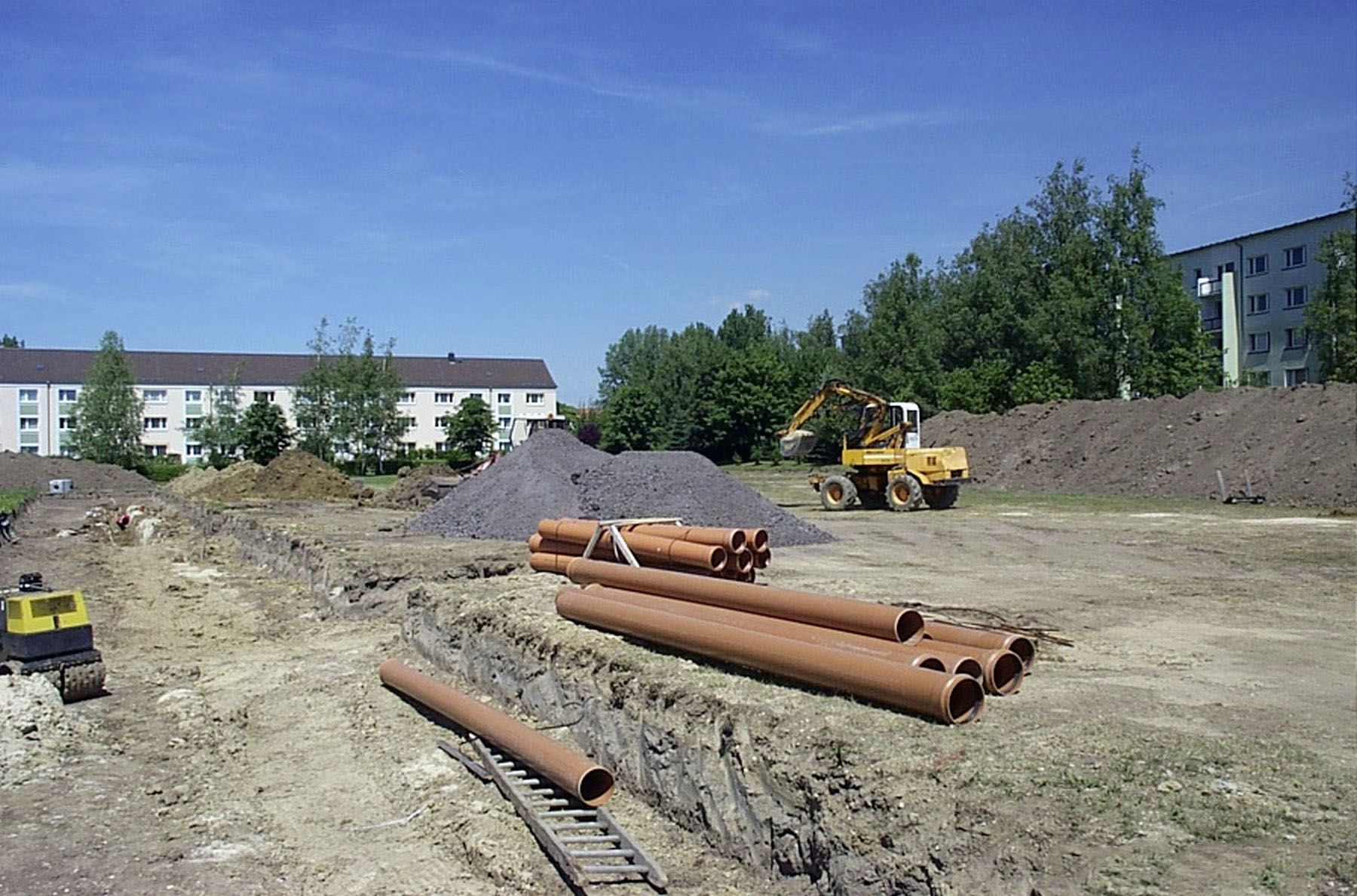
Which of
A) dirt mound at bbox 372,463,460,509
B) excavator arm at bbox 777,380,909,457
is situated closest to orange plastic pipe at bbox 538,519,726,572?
excavator arm at bbox 777,380,909,457

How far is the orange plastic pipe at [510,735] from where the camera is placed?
26.3 ft

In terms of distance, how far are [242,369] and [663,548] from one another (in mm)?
74460

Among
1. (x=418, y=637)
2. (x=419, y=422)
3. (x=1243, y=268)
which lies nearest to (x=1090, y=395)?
(x=1243, y=268)

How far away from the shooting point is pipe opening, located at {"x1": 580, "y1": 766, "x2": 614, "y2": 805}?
7.94 metres

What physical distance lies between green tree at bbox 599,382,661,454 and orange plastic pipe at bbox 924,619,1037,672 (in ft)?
226

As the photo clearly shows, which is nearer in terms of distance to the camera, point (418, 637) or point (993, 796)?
point (993, 796)

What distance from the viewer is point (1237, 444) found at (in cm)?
3225

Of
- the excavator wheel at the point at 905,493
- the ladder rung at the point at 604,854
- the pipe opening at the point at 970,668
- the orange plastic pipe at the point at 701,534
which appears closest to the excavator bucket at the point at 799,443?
the excavator wheel at the point at 905,493

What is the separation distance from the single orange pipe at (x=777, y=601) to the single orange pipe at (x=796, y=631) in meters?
0.05

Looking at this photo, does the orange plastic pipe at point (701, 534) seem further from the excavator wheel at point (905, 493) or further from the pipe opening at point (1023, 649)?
the excavator wheel at point (905, 493)

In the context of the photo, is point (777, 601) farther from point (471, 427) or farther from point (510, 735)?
point (471, 427)

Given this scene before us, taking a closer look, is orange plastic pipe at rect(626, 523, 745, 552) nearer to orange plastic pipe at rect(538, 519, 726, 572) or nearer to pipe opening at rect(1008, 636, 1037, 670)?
orange plastic pipe at rect(538, 519, 726, 572)

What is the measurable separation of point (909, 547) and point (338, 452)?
54.5 metres

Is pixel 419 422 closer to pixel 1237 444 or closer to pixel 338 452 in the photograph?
pixel 338 452
